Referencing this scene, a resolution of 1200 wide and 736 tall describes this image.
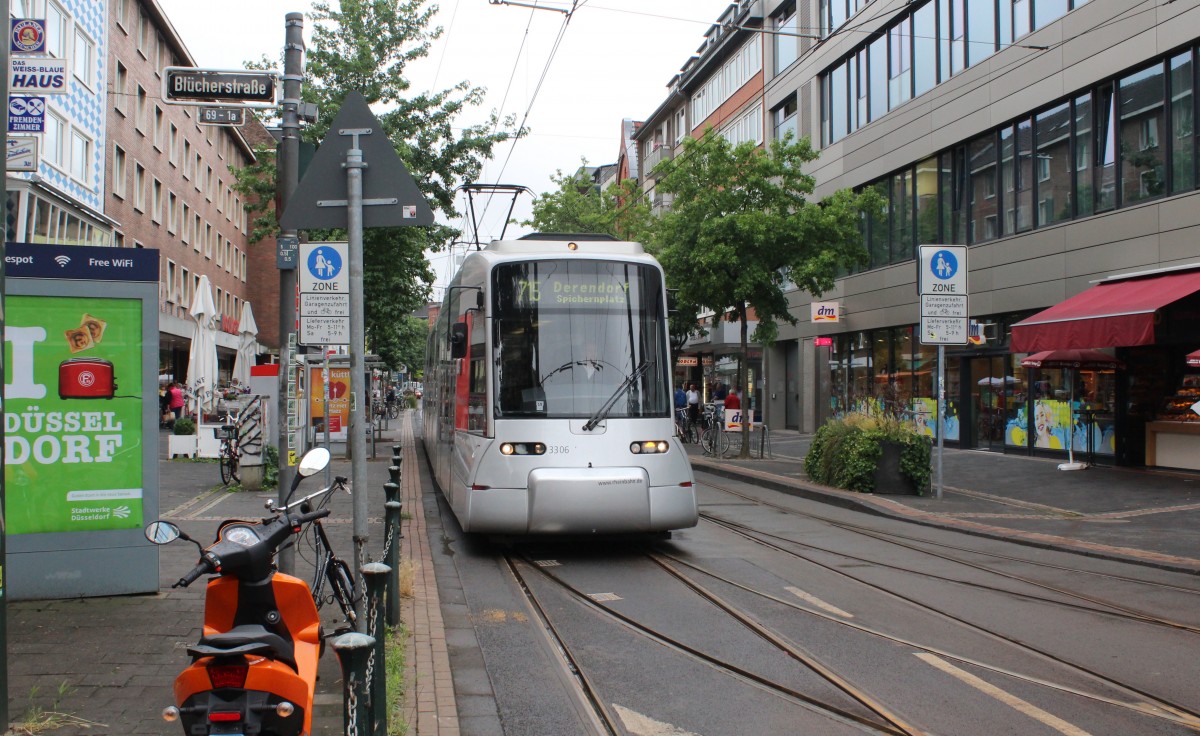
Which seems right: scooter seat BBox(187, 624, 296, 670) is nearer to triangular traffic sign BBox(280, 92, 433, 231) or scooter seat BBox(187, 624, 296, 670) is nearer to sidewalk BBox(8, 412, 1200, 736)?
sidewalk BBox(8, 412, 1200, 736)

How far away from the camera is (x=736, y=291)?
875 inches

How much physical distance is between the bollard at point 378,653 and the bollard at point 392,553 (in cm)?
181

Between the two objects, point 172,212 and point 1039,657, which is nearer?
point 1039,657

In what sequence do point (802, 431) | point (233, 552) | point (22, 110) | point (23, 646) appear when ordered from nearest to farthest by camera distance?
point (233, 552)
point (23, 646)
point (22, 110)
point (802, 431)

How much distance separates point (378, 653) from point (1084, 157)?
63.5ft

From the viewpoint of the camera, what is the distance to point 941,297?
14.4 meters

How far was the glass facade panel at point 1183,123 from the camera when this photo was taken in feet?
54.0

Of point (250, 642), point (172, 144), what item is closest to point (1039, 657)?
point (250, 642)

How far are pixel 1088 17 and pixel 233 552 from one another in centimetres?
1993

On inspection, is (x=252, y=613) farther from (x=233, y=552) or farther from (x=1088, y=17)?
(x=1088, y=17)

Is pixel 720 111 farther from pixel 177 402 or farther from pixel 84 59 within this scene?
pixel 177 402

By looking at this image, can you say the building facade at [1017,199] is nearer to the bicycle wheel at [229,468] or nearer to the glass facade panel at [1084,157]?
the glass facade panel at [1084,157]

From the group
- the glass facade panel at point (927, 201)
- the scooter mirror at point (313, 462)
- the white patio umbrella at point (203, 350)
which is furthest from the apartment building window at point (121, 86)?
the scooter mirror at point (313, 462)

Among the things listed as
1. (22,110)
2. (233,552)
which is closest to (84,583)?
(22,110)
